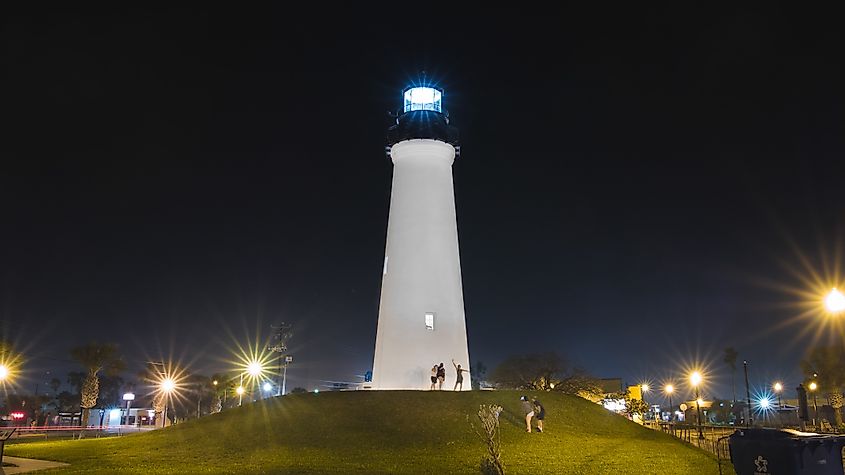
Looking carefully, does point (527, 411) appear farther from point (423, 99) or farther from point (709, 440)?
point (423, 99)

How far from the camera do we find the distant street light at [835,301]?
14.2 m

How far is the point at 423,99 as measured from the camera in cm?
3650

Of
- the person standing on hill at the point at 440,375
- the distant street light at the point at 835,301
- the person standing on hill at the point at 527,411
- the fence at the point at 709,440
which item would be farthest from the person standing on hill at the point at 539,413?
the distant street light at the point at 835,301

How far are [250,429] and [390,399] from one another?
20.3 feet

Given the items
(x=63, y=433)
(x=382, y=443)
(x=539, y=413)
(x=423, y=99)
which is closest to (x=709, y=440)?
(x=539, y=413)

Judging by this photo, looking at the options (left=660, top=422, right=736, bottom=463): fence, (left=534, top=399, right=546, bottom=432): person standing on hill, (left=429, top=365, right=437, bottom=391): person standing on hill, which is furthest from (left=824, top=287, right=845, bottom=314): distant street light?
(left=429, top=365, right=437, bottom=391): person standing on hill

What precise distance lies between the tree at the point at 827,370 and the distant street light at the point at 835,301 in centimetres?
4783

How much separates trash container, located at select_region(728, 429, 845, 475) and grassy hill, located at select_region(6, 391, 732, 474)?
3380mm

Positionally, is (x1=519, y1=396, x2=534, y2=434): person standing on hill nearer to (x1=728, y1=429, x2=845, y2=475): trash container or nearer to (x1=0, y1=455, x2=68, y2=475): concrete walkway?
(x1=728, y1=429, x2=845, y2=475): trash container

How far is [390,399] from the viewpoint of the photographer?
2719cm

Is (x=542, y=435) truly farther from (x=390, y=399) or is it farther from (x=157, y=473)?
(x=157, y=473)

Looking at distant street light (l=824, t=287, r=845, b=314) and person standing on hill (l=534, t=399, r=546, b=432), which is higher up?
distant street light (l=824, t=287, r=845, b=314)

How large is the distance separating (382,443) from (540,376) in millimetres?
48384

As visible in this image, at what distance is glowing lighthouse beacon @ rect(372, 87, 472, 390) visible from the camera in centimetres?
3219
